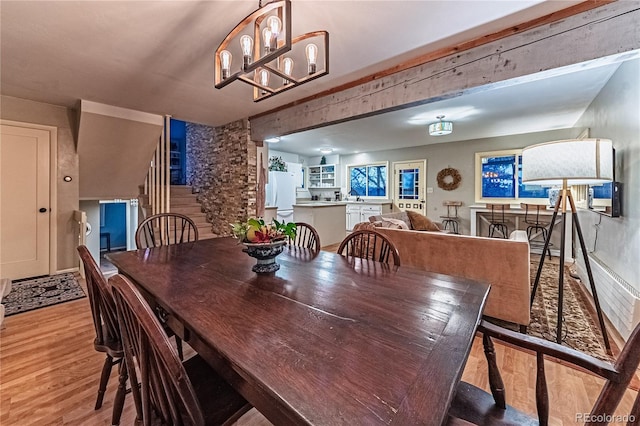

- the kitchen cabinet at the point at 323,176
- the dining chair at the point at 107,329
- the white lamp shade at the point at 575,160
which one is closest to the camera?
the dining chair at the point at 107,329

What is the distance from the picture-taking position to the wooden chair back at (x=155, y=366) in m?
0.69

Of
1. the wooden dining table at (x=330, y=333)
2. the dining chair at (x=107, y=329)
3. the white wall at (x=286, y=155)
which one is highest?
the white wall at (x=286, y=155)

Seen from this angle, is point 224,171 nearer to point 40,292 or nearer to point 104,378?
point 40,292

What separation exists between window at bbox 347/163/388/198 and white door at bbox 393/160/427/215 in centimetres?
37

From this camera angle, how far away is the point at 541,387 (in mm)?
882

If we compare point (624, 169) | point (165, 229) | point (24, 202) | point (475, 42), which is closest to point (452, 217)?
point (624, 169)

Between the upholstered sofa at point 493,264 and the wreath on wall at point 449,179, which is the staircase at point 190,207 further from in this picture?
the wreath on wall at point 449,179

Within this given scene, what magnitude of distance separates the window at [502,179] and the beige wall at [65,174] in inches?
300

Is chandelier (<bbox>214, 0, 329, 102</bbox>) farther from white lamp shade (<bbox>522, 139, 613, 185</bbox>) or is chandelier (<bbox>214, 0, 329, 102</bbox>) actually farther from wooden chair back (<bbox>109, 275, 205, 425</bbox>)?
white lamp shade (<bbox>522, 139, 613, 185</bbox>)

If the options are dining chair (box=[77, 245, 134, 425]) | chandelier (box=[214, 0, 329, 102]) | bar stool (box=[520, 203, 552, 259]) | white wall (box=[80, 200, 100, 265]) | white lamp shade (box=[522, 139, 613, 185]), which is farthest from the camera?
bar stool (box=[520, 203, 552, 259])

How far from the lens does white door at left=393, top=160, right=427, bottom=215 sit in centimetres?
724

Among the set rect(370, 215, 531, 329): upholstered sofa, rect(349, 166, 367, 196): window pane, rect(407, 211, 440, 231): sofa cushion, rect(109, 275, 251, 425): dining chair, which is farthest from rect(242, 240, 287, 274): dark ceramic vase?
rect(349, 166, 367, 196): window pane

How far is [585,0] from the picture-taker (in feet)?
5.90

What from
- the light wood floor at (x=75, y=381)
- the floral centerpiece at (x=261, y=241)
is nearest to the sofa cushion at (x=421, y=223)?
the light wood floor at (x=75, y=381)
